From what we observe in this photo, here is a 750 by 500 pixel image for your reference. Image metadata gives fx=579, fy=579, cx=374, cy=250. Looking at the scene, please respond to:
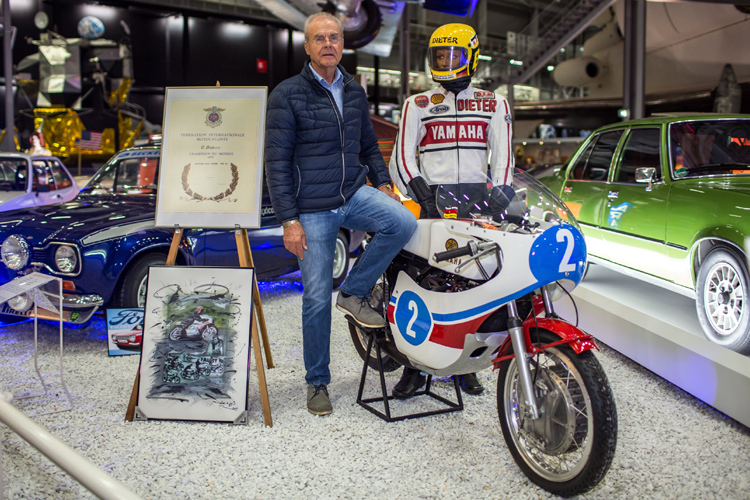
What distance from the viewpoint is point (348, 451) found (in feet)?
8.74

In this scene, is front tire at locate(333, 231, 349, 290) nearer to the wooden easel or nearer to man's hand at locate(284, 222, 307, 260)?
the wooden easel

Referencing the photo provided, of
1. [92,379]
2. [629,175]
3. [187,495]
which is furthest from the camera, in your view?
[629,175]

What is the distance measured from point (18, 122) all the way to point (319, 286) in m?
17.1

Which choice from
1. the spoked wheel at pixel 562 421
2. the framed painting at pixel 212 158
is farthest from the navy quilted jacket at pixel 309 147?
the spoked wheel at pixel 562 421

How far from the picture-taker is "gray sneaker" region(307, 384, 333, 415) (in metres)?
3.04

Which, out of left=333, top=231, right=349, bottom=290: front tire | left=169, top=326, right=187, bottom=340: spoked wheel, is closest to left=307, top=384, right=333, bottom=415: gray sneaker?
left=169, top=326, right=187, bottom=340: spoked wheel

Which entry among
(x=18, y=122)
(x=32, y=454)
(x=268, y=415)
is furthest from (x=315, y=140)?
(x=18, y=122)

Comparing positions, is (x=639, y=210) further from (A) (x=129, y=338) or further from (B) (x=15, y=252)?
(B) (x=15, y=252)

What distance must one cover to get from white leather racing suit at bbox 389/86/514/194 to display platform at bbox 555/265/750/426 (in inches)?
56.4

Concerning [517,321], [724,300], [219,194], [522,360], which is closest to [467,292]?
[517,321]

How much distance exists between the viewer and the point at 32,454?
2.62 meters

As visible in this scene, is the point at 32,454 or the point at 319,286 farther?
the point at 319,286

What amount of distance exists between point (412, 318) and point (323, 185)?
2.58 feet

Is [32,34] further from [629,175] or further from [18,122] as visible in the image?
[629,175]
